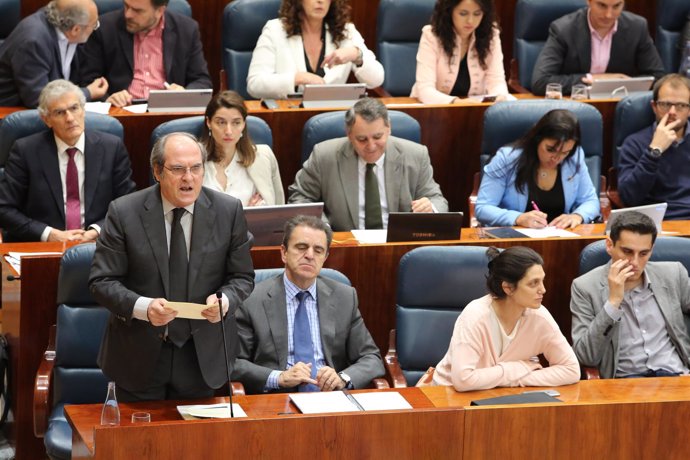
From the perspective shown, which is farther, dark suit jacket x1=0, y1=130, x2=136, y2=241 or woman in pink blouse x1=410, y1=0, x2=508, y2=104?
woman in pink blouse x1=410, y1=0, x2=508, y2=104

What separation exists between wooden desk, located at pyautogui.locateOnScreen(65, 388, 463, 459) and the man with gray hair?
185cm

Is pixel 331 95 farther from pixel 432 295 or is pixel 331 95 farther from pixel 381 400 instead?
pixel 381 400

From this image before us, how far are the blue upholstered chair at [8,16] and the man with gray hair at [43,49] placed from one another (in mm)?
344

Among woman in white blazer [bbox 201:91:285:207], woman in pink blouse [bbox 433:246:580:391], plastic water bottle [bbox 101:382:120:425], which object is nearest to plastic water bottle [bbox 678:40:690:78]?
woman in white blazer [bbox 201:91:285:207]

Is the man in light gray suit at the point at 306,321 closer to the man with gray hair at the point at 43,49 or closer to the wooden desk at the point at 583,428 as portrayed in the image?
the wooden desk at the point at 583,428

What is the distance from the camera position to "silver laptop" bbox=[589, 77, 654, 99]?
480cm

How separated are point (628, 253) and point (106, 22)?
213cm

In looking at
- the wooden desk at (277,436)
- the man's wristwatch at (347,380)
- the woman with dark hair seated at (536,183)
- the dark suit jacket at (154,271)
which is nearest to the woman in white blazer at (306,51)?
the woman with dark hair seated at (536,183)

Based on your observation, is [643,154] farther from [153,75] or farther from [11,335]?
[11,335]

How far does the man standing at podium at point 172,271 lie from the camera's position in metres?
2.86

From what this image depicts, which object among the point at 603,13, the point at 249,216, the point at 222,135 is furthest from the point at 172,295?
the point at 603,13

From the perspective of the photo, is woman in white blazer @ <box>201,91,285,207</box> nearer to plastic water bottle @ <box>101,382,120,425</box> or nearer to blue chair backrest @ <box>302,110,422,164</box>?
blue chair backrest @ <box>302,110,422,164</box>

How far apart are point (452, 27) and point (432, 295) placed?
1.65 meters

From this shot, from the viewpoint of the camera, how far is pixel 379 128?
13.2 ft
